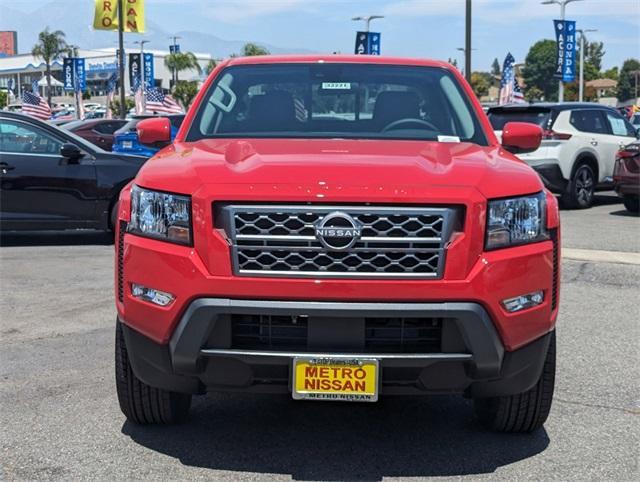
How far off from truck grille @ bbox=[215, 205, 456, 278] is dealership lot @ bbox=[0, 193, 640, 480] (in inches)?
35.2

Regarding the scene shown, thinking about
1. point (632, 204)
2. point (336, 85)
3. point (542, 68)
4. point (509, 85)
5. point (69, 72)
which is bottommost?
point (632, 204)

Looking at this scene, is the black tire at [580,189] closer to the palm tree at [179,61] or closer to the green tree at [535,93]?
the palm tree at [179,61]

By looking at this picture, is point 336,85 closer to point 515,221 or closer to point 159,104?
point 515,221

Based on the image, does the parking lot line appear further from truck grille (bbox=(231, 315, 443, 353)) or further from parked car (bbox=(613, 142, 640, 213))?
truck grille (bbox=(231, 315, 443, 353))

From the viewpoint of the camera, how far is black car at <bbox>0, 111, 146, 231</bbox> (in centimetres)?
1009

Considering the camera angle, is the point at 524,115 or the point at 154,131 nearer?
the point at 154,131

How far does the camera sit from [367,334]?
347 centimetres

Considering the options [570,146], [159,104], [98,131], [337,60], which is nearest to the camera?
[337,60]

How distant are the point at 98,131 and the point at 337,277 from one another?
20.4 m

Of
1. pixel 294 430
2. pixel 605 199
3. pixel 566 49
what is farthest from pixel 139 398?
pixel 566 49

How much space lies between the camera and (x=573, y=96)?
3922 inches

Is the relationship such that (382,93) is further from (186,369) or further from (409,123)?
(186,369)

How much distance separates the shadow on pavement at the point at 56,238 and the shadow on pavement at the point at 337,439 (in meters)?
6.53

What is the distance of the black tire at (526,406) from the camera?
3945mm
